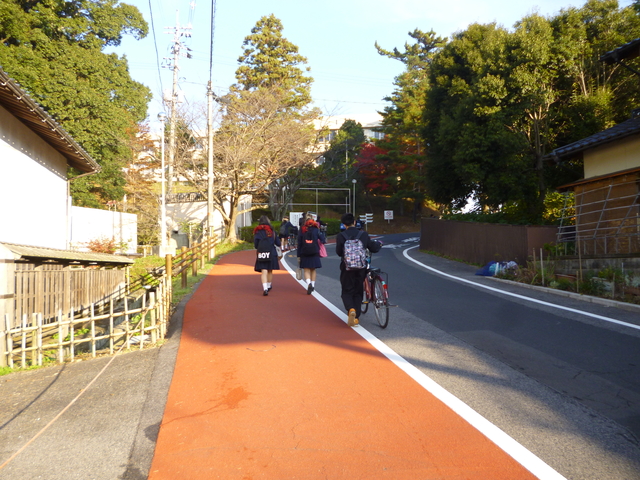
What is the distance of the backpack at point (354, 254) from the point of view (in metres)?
7.69

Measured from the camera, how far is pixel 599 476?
3305mm

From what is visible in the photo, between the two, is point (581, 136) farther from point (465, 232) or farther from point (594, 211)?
point (594, 211)

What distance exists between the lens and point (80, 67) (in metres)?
25.9

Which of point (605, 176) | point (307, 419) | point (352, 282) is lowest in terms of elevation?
point (307, 419)

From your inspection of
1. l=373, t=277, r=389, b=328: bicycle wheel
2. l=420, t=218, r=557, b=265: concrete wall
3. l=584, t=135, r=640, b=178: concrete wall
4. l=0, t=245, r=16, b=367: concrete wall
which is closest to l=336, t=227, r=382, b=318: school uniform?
l=373, t=277, r=389, b=328: bicycle wheel

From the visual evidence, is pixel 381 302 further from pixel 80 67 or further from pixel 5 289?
pixel 80 67

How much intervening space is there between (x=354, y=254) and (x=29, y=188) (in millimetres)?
9566

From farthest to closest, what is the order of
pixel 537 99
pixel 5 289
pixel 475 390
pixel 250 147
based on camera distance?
pixel 250 147
pixel 537 99
pixel 5 289
pixel 475 390

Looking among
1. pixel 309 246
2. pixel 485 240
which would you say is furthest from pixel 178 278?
pixel 485 240

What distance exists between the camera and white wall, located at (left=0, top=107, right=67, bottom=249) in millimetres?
11391

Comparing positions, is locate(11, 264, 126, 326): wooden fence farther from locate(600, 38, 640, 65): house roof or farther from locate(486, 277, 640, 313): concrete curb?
locate(600, 38, 640, 65): house roof

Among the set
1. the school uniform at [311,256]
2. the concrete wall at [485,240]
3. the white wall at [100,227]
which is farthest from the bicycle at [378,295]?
the white wall at [100,227]

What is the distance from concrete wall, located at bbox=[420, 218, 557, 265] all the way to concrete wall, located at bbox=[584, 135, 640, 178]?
83.0 inches

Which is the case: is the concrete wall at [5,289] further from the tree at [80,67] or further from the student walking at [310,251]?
the tree at [80,67]
